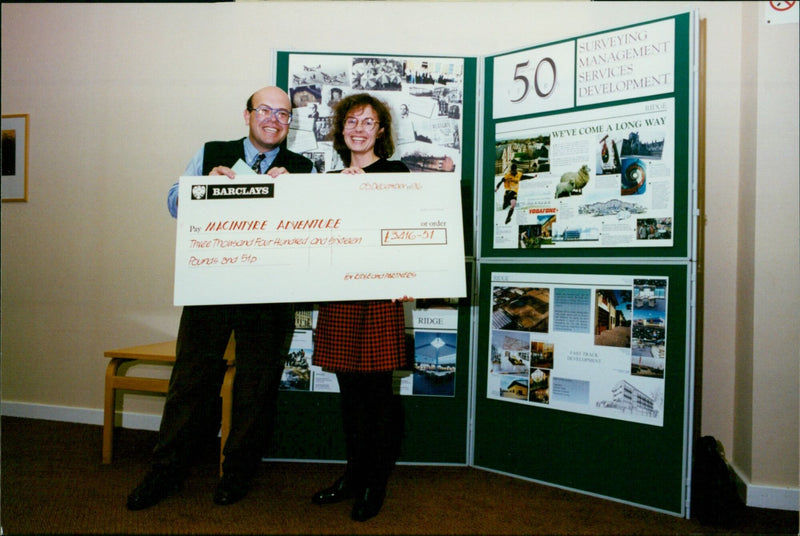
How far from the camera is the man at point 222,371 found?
5.40ft

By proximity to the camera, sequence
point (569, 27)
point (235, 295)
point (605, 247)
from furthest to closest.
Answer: point (569, 27) → point (605, 247) → point (235, 295)

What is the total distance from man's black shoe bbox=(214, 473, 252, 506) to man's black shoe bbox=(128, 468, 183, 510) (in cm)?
17

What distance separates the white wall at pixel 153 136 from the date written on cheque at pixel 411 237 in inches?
38.7

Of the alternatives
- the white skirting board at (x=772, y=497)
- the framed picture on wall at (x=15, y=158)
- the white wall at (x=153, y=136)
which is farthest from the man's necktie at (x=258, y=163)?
the white skirting board at (x=772, y=497)

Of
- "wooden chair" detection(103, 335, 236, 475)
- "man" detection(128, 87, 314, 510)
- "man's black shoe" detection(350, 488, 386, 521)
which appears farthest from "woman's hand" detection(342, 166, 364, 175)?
"man's black shoe" detection(350, 488, 386, 521)

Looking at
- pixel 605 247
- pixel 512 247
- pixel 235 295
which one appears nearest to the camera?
pixel 235 295

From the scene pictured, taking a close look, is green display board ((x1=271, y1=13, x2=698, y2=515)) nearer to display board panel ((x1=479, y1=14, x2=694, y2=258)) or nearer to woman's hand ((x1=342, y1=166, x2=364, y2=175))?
display board panel ((x1=479, y1=14, x2=694, y2=258))

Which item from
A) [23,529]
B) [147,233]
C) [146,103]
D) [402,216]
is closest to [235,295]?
[402,216]

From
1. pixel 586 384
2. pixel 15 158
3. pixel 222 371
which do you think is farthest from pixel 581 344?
pixel 15 158

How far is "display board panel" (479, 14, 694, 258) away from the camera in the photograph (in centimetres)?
167

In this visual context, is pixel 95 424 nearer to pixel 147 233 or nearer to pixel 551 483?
pixel 147 233

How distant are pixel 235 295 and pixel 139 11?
204cm

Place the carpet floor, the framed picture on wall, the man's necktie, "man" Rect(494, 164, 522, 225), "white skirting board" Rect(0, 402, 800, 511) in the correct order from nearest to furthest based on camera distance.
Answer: the carpet floor → the man's necktie → "man" Rect(494, 164, 522, 225) → "white skirting board" Rect(0, 402, 800, 511) → the framed picture on wall

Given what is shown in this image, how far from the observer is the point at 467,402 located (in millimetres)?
2021
